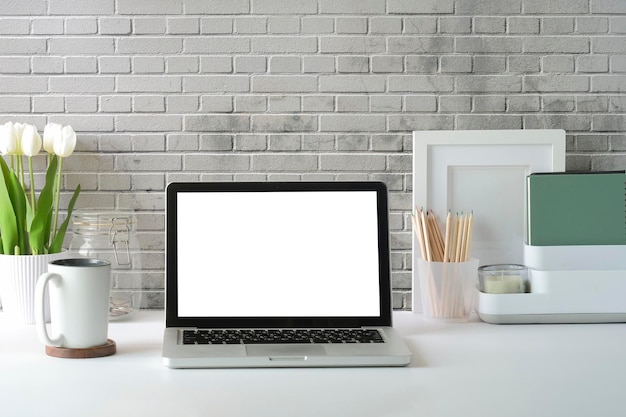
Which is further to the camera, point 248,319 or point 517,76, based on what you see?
point 517,76

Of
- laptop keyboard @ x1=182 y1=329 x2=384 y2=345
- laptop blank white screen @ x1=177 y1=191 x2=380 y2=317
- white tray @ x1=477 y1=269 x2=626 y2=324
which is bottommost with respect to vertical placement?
laptop keyboard @ x1=182 y1=329 x2=384 y2=345

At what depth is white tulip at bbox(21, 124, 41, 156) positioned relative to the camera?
167 centimetres

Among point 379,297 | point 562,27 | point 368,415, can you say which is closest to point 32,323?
point 379,297

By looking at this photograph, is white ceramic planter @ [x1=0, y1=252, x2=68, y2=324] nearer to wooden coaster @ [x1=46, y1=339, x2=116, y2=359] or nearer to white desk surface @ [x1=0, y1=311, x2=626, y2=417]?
white desk surface @ [x1=0, y1=311, x2=626, y2=417]

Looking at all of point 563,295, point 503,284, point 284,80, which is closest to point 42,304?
point 284,80

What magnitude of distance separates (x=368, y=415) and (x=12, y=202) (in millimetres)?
1034

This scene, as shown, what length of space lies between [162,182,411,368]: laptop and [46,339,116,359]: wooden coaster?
0.15 meters

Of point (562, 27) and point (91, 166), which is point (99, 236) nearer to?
point (91, 166)

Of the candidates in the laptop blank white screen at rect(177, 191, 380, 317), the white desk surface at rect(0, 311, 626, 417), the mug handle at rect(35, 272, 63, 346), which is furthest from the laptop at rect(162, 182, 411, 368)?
the mug handle at rect(35, 272, 63, 346)

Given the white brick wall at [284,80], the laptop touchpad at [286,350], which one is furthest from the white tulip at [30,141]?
the laptop touchpad at [286,350]

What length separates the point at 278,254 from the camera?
1530 mm

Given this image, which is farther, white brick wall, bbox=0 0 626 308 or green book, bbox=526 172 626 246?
white brick wall, bbox=0 0 626 308

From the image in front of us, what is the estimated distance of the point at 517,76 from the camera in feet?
6.02

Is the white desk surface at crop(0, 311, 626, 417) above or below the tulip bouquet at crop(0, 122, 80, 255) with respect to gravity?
below
